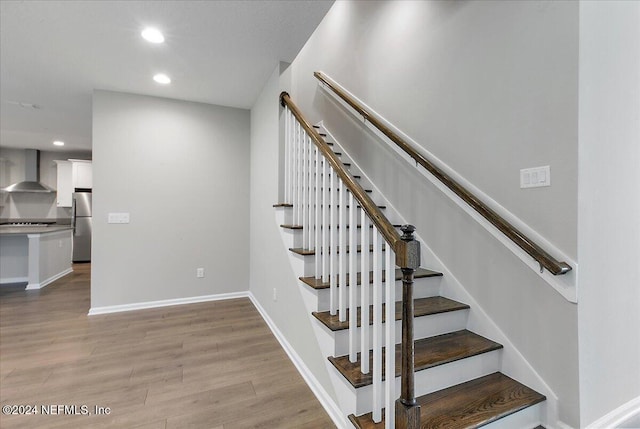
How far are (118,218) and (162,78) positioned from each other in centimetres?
168

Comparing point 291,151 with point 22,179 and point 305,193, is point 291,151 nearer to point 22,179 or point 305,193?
point 305,193

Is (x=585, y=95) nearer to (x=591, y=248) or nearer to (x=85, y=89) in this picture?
(x=591, y=248)

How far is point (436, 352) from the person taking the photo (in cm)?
174

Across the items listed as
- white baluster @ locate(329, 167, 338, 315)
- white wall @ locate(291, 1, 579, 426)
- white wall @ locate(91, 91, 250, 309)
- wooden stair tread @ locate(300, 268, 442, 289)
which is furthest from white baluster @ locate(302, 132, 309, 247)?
white wall @ locate(91, 91, 250, 309)

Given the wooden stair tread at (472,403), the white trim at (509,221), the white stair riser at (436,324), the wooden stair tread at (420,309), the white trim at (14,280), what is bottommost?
the white trim at (14,280)

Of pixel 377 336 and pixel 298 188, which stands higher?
pixel 298 188

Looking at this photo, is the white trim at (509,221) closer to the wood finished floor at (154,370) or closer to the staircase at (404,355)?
the staircase at (404,355)

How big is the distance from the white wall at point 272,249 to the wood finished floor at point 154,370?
21cm

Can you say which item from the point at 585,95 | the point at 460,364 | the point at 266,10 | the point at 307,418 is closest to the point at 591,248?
the point at 585,95

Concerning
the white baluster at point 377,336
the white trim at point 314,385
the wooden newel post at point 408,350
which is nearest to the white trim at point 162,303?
the white trim at point 314,385

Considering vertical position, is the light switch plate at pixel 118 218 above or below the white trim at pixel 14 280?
above

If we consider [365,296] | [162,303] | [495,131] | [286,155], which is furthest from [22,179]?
[495,131]

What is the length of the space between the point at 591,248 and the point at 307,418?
1806 millimetres

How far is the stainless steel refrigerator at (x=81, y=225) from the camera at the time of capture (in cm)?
674
